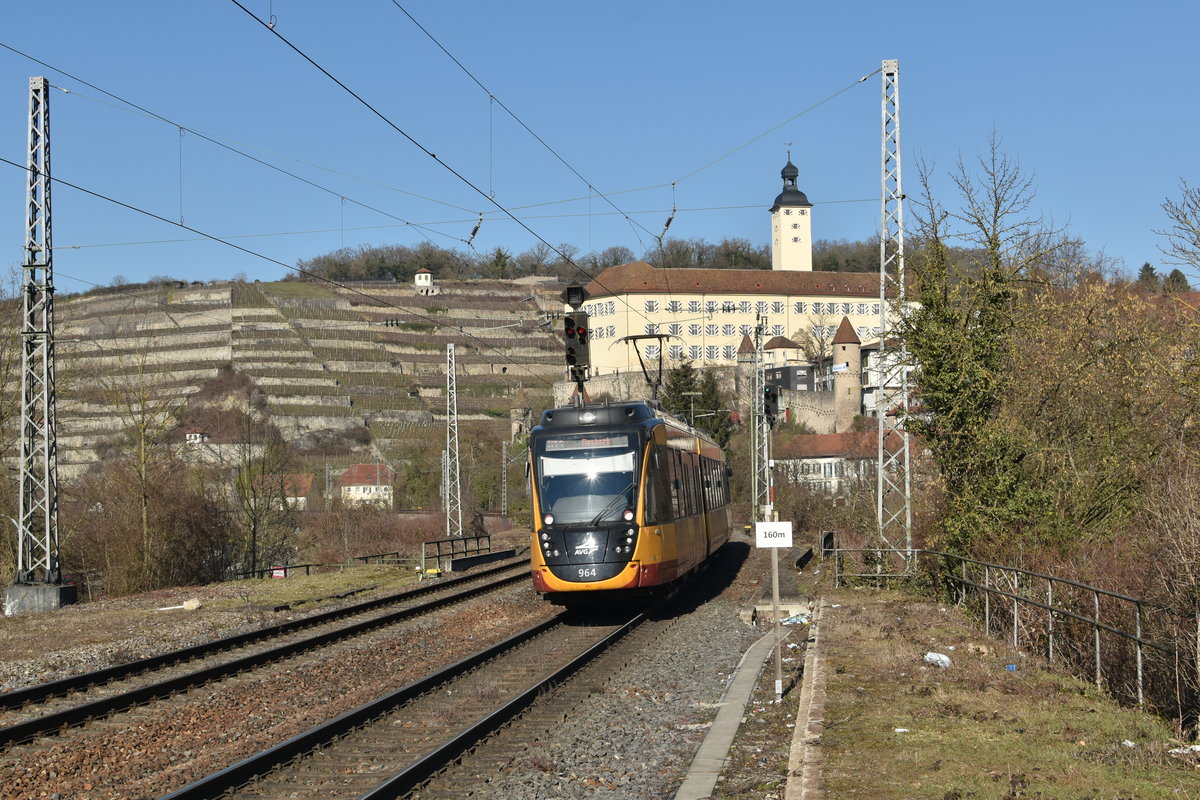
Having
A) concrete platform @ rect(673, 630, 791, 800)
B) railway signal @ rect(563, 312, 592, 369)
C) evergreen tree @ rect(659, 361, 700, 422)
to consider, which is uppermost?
evergreen tree @ rect(659, 361, 700, 422)

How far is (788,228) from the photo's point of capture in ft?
529

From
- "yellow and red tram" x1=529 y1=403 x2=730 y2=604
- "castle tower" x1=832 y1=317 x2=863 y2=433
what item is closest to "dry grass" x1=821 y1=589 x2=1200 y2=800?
"yellow and red tram" x1=529 y1=403 x2=730 y2=604

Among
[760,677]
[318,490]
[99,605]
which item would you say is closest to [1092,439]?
[760,677]

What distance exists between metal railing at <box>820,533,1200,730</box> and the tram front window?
18.3 feet

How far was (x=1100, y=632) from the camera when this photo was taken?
12625 millimetres

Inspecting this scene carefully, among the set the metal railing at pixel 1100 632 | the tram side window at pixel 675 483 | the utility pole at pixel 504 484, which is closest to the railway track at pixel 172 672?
the tram side window at pixel 675 483

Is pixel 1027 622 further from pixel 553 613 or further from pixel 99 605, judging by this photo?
pixel 99 605

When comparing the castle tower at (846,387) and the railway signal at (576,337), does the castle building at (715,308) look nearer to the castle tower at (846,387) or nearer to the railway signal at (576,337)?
the castle tower at (846,387)

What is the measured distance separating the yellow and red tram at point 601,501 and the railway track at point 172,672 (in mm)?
3324

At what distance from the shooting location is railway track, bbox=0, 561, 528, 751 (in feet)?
37.2

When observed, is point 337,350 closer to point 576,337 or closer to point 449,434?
point 449,434

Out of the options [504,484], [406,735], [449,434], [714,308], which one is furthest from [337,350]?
[406,735]

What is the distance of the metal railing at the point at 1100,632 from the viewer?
34.2ft

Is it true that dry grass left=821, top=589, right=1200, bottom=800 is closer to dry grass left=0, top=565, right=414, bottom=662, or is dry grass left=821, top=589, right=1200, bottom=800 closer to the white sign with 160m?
the white sign with 160m
